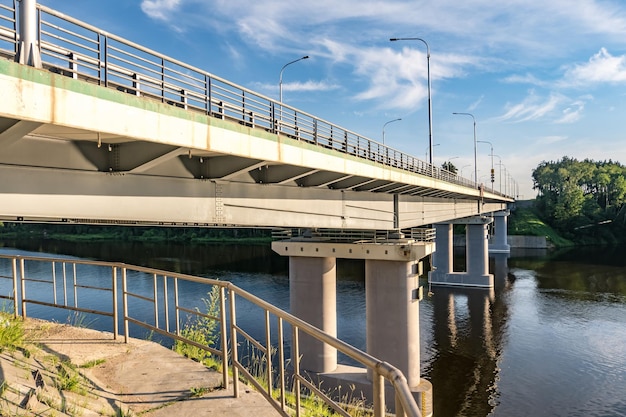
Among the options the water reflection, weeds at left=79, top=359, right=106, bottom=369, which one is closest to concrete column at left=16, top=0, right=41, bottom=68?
weeds at left=79, top=359, right=106, bottom=369

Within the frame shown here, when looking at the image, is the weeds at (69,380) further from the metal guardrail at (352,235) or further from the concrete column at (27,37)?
the metal guardrail at (352,235)

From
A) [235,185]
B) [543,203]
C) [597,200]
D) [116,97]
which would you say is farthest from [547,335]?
[597,200]

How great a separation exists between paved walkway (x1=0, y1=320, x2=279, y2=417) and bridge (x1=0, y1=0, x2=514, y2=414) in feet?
6.87

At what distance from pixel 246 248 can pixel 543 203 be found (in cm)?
6024

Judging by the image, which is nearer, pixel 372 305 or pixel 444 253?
pixel 372 305

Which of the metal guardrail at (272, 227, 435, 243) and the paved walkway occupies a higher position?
the metal guardrail at (272, 227, 435, 243)

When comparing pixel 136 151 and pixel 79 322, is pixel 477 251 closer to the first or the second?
pixel 79 322

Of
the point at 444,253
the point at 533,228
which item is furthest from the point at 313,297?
the point at 533,228

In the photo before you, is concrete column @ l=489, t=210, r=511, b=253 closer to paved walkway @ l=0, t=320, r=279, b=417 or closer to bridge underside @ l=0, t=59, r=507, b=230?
bridge underside @ l=0, t=59, r=507, b=230

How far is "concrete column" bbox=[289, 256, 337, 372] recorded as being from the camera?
1825 centimetres

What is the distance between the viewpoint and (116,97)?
248 inches

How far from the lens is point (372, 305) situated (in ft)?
58.5

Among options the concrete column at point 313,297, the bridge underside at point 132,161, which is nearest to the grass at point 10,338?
the bridge underside at point 132,161

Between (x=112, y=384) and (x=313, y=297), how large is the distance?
43.0ft
